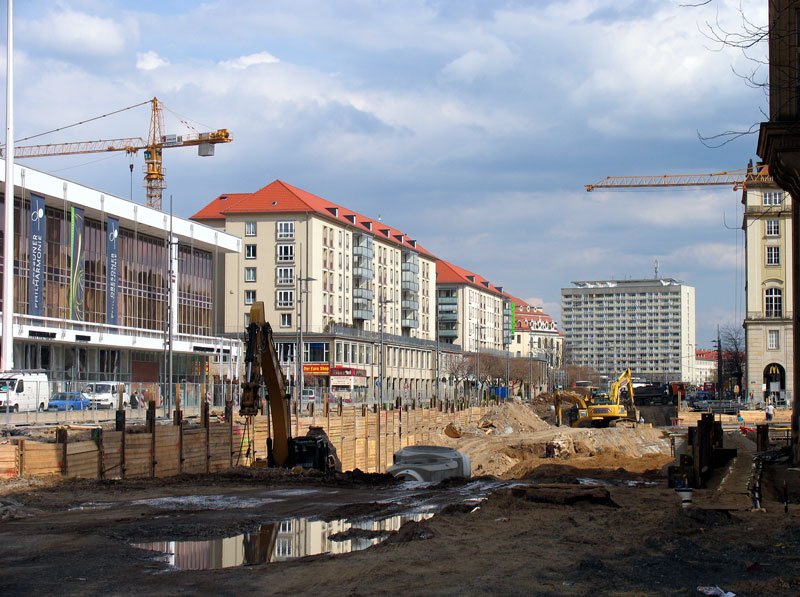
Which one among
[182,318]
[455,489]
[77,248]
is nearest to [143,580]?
[455,489]

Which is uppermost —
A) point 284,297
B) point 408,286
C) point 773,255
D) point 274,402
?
point 773,255

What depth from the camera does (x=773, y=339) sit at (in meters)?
96.1

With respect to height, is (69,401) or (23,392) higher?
(23,392)

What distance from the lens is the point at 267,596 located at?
422 inches

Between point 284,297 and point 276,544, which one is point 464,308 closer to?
point 284,297

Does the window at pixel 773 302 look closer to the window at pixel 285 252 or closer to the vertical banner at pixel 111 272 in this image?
the window at pixel 285 252

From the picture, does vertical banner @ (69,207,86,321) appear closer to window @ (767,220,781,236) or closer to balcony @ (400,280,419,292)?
window @ (767,220,781,236)

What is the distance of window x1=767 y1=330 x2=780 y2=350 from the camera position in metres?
95.9

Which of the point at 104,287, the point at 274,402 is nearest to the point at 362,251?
the point at 104,287

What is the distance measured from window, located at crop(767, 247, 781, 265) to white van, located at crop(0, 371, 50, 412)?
74.6 meters

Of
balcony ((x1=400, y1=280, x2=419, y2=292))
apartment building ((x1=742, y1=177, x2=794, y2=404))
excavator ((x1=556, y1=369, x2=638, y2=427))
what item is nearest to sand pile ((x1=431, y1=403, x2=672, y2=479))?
excavator ((x1=556, y1=369, x2=638, y2=427))

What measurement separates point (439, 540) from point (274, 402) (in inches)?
677

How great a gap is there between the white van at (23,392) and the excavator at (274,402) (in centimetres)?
1241

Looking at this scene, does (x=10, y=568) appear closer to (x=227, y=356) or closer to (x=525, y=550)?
(x=525, y=550)
